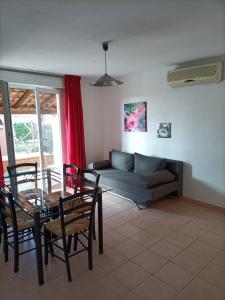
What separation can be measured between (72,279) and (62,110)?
3.41m

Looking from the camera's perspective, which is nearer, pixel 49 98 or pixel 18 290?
pixel 18 290

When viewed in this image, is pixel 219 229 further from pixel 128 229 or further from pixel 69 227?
pixel 69 227

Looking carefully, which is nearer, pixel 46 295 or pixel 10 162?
pixel 46 295

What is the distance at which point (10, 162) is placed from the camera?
12.9 ft

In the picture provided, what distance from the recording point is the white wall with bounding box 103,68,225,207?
11.1 feet

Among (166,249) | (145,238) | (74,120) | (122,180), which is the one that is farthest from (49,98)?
(166,249)

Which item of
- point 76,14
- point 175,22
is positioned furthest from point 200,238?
point 76,14

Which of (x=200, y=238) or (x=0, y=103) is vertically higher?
(x=0, y=103)

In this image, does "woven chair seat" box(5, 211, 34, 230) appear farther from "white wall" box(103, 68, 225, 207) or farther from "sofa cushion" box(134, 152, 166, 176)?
"white wall" box(103, 68, 225, 207)

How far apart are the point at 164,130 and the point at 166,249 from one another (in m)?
2.22

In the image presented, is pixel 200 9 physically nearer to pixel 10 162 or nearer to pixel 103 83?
pixel 103 83

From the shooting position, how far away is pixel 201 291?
6.19 feet

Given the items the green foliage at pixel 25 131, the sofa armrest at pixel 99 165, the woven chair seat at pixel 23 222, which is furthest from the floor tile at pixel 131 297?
the green foliage at pixel 25 131

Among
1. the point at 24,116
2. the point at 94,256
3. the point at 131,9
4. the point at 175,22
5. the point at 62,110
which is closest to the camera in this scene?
the point at 131,9
